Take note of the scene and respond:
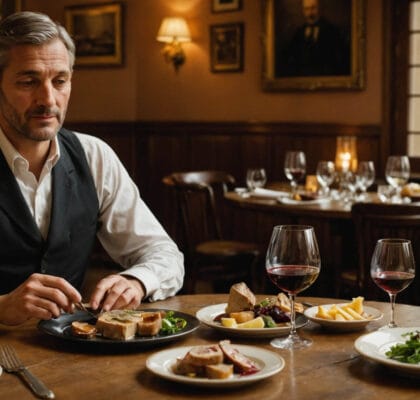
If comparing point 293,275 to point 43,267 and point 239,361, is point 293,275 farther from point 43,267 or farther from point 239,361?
point 43,267

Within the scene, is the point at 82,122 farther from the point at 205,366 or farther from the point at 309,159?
the point at 205,366

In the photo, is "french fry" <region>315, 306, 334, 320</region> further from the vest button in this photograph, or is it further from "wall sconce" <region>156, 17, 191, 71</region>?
"wall sconce" <region>156, 17, 191, 71</region>

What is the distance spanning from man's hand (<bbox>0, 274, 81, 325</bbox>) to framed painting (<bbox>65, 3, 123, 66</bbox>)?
6.22m

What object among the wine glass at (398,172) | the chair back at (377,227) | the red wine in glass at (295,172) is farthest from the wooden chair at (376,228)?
the red wine in glass at (295,172)

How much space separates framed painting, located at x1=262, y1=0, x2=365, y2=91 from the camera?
6723 mm

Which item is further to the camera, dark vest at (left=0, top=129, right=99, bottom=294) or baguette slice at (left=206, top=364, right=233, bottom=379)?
dark vest at (left=0, top=129, right=99, bottom=294)

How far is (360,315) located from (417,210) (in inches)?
74.2

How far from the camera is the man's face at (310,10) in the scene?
689 cm

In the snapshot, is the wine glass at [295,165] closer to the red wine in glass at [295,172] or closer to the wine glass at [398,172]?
the red wine in glass at [295,172]

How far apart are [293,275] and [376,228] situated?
84.5 inches

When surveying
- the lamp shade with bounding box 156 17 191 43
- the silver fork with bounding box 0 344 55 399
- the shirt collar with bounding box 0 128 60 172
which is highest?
the lamp shade with bounding box 156 17 191 43

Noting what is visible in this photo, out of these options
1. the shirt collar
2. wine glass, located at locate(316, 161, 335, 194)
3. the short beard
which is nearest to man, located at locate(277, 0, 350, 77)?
wine glass, located at locate(316, 161, 335, 194)

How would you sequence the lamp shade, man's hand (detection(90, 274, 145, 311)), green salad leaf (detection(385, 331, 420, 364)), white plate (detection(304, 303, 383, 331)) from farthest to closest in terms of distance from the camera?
the lamp shade → man's hand (detection(90, 274, 145, 311)) → white plate (detection(304, 303, 383, 331)) → green salad leaf (detection(385, 331, 420, 364))

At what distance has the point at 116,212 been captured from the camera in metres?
2.54
